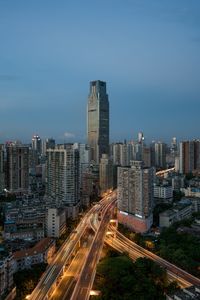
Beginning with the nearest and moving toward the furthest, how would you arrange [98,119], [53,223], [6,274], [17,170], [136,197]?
[6,274] < [53,223] < [136,197] < [17,170] < [98,119]

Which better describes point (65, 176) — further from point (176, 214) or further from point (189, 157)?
point (189, 157)

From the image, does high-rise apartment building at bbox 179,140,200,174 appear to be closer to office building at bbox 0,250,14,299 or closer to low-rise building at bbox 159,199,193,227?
low-rise building at bbox 159,199,193,227

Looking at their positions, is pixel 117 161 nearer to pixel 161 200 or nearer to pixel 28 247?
pixel 161 200

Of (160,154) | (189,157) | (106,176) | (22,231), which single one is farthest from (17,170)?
(160,154)

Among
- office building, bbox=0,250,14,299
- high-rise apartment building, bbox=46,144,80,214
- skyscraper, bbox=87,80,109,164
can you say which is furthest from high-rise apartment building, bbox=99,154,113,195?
office building, bbox=0,250,14,299

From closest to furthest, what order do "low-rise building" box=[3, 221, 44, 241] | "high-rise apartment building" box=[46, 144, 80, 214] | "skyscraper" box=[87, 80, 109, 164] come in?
"low-rise building" box=[3, 221, 44, 241] < "high-rise apartment building" box=[46, 144, 80, 214] < "skyscraper" box=[87, 80, 109, 164]

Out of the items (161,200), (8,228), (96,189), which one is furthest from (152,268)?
(96,189)
